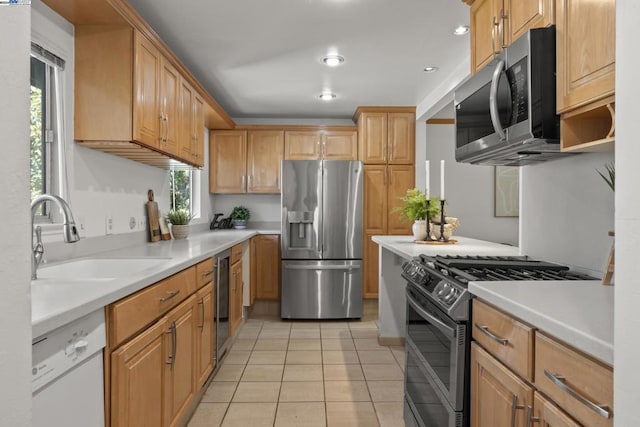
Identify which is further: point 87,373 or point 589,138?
point 589,138

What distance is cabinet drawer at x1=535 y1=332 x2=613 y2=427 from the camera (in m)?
0.83

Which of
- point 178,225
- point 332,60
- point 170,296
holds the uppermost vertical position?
point 332,60

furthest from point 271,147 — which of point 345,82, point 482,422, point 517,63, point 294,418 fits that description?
point 482,422

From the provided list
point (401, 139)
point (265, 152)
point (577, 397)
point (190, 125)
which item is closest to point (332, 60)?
point (190, 125)

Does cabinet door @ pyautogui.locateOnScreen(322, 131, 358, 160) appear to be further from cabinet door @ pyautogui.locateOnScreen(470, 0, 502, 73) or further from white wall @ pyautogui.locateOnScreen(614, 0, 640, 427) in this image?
white wall @ pyautogui.locateOnScreen(614, 0, 640, 427)

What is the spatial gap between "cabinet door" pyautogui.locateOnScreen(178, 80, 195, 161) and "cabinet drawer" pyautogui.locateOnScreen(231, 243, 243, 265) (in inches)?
33.8

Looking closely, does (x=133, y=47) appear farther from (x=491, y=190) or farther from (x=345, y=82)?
(x=491, y=190)

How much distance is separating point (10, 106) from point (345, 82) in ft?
11.7

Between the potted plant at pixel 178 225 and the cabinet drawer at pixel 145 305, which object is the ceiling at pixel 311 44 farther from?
the cabinet drawer at pixel 145 305

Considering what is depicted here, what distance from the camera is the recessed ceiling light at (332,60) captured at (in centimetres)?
330

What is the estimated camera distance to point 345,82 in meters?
3.94

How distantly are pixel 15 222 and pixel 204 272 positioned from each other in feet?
6.47

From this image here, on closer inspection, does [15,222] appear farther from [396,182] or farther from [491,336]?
[396,182]

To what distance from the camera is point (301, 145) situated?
515cm
